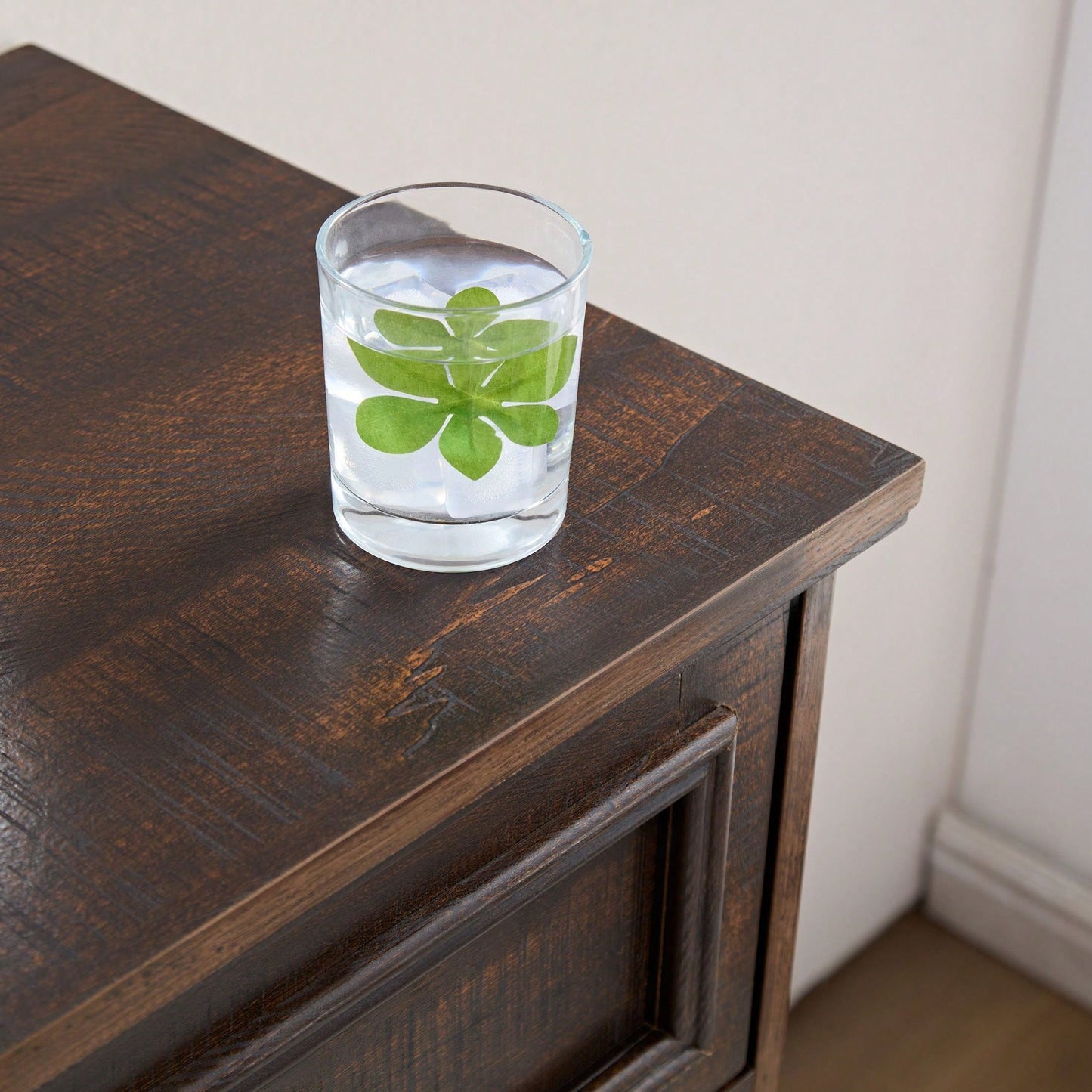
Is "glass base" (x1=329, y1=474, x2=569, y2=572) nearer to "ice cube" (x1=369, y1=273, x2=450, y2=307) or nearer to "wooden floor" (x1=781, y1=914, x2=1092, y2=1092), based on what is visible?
"ice cube" (x1=369, y1=273, x2=450, y2=307)

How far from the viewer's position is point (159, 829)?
320 mm

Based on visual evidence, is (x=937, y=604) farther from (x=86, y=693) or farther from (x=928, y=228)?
(x=86, y=693)

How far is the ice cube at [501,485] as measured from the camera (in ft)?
1.23

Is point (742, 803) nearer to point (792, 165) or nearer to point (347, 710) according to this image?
point (347, 710)

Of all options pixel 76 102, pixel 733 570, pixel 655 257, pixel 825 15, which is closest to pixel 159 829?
pixel 733 570

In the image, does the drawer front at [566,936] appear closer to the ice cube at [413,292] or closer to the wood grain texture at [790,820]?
the wood grain texture at [790,820]

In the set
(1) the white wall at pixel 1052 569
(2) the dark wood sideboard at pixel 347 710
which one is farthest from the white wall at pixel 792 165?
(2) the dark wood sideboard at pixel 347 710

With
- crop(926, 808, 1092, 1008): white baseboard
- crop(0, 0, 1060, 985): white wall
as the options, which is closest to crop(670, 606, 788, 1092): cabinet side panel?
crop(0, 0, 1060, 985): white wall

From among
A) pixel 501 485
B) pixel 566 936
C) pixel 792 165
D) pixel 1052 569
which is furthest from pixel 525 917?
pixel 1052 569

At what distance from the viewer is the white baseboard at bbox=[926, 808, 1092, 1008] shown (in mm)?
1420

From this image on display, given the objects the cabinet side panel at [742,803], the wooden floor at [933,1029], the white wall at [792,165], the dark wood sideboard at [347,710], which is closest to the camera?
the dark wood sideboard at [347,710]

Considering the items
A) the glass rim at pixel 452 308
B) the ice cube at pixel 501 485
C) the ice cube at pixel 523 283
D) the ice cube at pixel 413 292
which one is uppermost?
the glass rim at pixel 452 308

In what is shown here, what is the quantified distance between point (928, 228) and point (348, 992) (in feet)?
2.94

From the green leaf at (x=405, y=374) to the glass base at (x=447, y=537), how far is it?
4 centimetres
